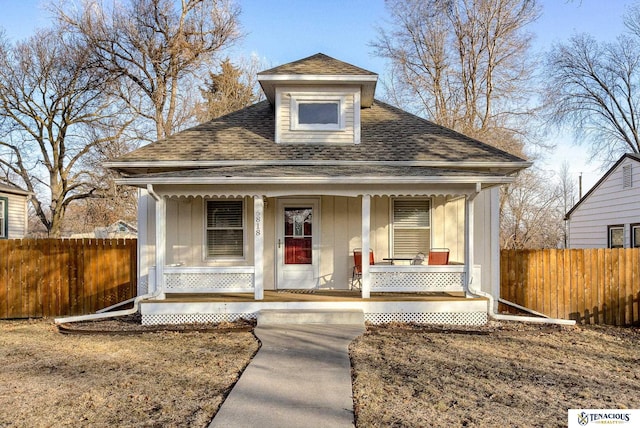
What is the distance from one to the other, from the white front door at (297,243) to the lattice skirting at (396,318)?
6.19 ft

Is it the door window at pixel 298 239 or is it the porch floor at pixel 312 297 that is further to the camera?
the door window at pixel 298 239

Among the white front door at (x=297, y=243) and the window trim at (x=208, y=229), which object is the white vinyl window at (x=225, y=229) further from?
the white front door at (x=297, y=243)

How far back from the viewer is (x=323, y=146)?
34.8 feet

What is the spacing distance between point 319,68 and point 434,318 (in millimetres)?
6359

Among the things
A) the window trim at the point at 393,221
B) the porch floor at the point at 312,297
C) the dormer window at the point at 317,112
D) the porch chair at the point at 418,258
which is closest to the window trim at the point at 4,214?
the porch floor at the point at 312,297


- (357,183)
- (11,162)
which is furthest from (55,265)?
(11,162)

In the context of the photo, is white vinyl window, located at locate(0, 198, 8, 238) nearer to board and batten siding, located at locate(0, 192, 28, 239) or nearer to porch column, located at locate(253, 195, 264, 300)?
board and batten siding, located at locate(0, 192, 28, 239)

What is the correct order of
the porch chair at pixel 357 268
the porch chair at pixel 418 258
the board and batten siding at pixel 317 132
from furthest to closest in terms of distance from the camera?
the board and batten siding at pixel 317 132
the porch chair at pixel 357 268
the porch chair at pixel 418 258

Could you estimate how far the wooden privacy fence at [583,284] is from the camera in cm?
939

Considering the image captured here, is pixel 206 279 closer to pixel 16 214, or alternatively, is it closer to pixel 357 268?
pixel 357 268

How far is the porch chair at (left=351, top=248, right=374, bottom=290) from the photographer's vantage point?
384 inches

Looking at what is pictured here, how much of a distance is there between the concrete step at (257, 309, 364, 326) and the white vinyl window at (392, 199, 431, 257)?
253 centimetres

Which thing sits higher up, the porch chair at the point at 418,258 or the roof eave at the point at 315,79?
the roof eave at the point at 315,79

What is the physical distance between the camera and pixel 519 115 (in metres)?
20.1
